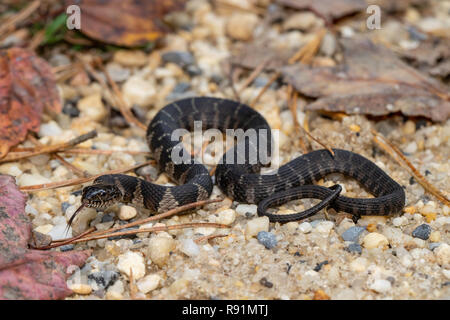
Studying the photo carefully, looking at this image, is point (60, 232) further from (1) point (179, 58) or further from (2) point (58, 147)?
(1) point (179, 58)

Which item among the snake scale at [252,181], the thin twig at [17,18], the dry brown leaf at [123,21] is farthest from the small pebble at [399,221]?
the thin twig at [17,18]

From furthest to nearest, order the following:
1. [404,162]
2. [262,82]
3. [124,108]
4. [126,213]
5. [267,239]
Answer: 1. [262,82]
2. [124,108]
3. [404,162]
4. [126,213]
5. [267,239]

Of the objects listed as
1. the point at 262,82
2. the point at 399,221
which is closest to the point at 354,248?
the point at 399,221

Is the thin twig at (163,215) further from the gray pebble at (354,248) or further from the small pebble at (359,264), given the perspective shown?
the small pebble at (359,264)

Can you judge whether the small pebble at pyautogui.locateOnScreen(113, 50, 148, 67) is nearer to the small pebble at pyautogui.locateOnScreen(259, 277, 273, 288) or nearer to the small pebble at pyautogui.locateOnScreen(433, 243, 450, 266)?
the small pebble at pyautogui.locateOnScreen(259, 277, 273, 288)

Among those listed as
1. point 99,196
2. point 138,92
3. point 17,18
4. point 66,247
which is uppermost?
point 17,18

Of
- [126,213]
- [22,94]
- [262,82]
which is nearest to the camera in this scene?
[126,213]

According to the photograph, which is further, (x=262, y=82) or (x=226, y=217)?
(x=262, y=82)
